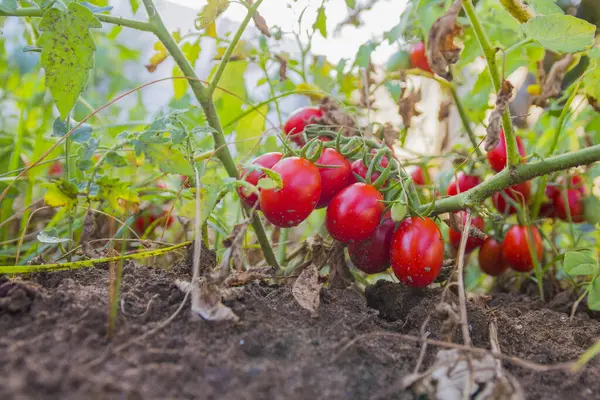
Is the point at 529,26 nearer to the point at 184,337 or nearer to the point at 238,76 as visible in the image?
the point at 184,337

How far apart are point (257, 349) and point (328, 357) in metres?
0.09

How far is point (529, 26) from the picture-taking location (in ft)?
2.49

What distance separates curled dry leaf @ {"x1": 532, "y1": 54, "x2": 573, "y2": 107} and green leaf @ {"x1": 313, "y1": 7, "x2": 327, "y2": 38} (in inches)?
20.9

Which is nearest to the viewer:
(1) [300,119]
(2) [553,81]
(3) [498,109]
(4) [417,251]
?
(3) [498,109]

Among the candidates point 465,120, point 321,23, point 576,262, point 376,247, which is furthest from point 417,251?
point 321,23

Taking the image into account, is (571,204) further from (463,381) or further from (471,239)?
(463,381)

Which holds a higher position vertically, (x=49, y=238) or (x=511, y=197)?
(x=49, y=238)

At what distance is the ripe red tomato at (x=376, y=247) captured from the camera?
0.92m

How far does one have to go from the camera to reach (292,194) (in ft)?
2.60

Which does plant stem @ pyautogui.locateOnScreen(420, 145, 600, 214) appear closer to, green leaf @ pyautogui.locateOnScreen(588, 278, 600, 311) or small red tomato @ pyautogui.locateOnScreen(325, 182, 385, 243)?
small red tomato @ pyautogui.locateOnScreen(325, 182, 385, 243)

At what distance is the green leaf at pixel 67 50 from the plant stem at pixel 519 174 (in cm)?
60

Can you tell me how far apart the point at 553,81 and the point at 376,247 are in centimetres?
62

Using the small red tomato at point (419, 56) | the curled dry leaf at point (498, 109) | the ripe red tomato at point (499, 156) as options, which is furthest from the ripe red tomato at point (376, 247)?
the small red tomato at point (419, 56)

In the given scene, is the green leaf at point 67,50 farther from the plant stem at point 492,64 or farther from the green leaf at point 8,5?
the plant stem at point 492,64
